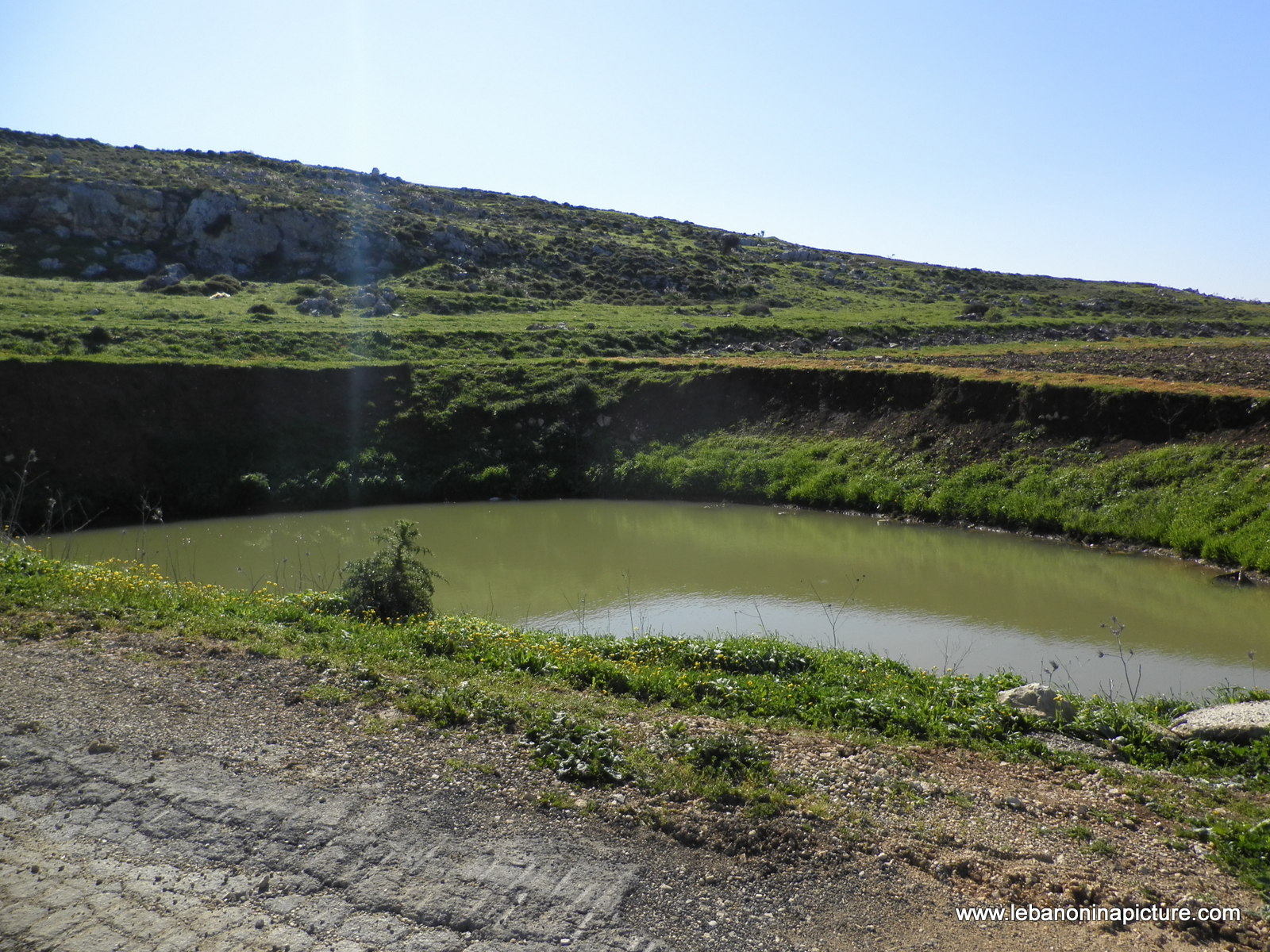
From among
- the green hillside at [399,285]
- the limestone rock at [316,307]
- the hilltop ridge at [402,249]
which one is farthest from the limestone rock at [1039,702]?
the hilltop ridge at [402,249]

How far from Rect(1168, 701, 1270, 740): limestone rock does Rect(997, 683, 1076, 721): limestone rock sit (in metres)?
0.87

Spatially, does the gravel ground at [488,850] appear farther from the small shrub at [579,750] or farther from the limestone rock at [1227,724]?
the limestone rock at [1227,724]

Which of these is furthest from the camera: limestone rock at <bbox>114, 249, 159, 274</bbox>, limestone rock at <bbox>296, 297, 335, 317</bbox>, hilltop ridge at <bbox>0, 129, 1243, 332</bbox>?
hilltop ridge at <bbox>0, 129, 1243, 332</bbox>

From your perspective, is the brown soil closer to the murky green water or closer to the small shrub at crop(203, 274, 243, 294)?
the murky green water

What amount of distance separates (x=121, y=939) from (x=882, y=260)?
4070 inches

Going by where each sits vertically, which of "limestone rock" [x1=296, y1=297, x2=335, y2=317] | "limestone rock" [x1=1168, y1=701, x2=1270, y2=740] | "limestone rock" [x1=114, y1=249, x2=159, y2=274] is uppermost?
"limestone rock" [x1=114, y1=249, x2=159, y2=274]

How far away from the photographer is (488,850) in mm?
5695

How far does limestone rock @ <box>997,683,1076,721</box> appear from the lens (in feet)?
27.2

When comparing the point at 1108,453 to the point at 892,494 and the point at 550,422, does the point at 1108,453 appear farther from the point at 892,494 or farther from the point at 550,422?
the point at 550,422

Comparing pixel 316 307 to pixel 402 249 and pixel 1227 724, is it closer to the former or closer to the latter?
pixel 402 249

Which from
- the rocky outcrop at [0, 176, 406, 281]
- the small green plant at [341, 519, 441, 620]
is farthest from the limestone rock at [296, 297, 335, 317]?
the small green plant at [341, 519, 441, 620]

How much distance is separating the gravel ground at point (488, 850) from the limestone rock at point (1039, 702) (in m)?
1.22

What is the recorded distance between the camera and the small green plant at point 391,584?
39.5 ft

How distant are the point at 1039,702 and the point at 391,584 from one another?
8.02 metres
